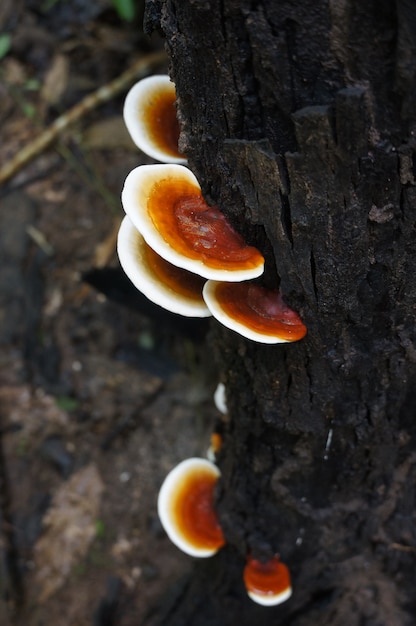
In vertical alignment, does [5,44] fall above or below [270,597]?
above

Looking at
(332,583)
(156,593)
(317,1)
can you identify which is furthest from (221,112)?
(156,593)

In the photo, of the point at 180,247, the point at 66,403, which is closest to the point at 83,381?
the point at 66,403

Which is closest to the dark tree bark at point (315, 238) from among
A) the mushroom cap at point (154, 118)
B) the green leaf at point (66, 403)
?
the mushroom cap at point (154, 118)

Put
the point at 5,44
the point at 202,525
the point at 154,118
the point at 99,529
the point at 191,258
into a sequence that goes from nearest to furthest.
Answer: the point at 191,258 < the point at 154,118 < the point at 202,525 < the point at 99,529 < the point at 5,44

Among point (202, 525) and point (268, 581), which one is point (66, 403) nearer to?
point (202, 525)

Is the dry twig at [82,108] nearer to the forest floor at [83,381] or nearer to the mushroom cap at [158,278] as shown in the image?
the forest floor at [83,381]
